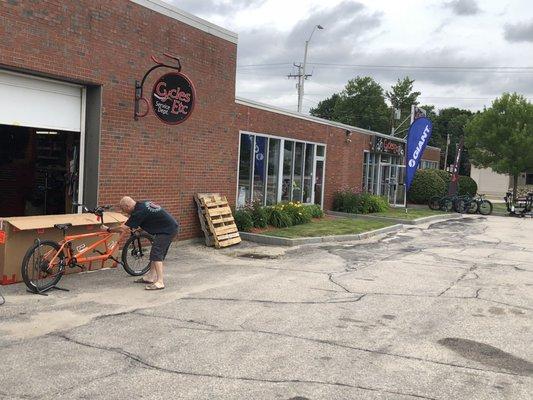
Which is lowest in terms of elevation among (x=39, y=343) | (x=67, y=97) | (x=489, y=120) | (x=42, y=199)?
(x=39, y=343)

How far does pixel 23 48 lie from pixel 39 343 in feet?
17.6

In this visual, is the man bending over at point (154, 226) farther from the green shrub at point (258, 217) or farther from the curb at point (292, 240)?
the green shrub at point (258, 217)

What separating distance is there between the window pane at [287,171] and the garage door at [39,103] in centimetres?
866

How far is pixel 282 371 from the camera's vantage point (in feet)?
15.9

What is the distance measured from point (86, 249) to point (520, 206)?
83.0ft

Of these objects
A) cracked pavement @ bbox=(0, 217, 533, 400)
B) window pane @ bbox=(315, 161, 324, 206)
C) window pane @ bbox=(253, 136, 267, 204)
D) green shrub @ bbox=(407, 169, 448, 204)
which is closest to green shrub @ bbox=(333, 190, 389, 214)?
window pane @ bbox=(315, 161, 324, 206)

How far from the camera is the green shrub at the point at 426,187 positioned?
27.4m

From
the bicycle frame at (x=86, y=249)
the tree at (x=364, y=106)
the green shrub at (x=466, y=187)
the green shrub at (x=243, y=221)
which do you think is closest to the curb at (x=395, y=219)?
the green shrub at (x=243, y=221)

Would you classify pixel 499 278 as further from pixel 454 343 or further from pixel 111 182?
pixel 111 182

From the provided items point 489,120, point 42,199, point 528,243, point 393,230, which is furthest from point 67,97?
point 489,120

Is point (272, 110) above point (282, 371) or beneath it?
above

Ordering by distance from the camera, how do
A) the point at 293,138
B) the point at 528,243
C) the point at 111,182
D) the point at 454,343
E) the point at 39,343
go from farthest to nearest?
the point at 293,138
the point at 528,243
the point at 111,182
the point at 454,343
the point at 39,343

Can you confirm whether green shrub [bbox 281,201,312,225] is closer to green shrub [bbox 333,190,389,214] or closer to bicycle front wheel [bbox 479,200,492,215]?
green shrub [bbox 333,190,389,214]

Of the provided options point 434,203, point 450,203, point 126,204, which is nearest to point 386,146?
point 434,203
